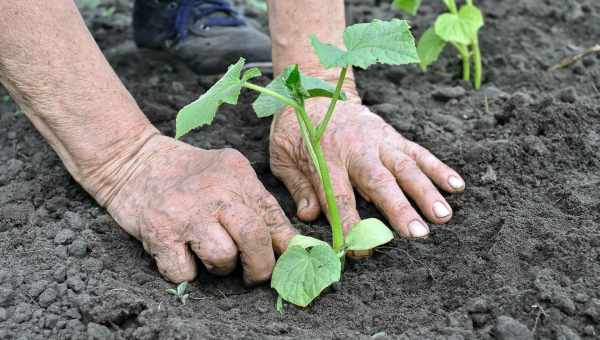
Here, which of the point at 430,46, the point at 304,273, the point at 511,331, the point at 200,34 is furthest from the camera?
A: the point at 200,34

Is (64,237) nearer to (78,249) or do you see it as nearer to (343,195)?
(78,249)

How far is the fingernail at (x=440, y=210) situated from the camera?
1867 mm

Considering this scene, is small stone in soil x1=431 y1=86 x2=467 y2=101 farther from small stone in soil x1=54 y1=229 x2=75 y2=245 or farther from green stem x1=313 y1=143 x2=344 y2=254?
small stone in soil x1=54 y1=229 x2=75 y2=245

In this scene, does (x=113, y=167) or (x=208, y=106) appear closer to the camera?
(x=208, y=106)

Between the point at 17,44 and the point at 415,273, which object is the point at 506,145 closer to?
the point at 415,273

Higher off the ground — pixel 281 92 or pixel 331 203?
pixel 281 92

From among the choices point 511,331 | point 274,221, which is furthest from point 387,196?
point 511,331

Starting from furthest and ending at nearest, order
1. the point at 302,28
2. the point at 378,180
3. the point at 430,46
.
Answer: the point at 430,46
the point at 302,28
the point at 378,180

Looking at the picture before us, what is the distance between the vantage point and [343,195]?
1854 mm

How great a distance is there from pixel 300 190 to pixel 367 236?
385mm

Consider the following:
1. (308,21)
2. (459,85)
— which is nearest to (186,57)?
(308,21)

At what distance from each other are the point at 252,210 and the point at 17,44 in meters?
0.68

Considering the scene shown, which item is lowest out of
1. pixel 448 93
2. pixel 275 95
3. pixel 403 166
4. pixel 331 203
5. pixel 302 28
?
pixel 448 93

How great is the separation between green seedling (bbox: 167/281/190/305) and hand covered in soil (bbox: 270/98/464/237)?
0.40 meters
